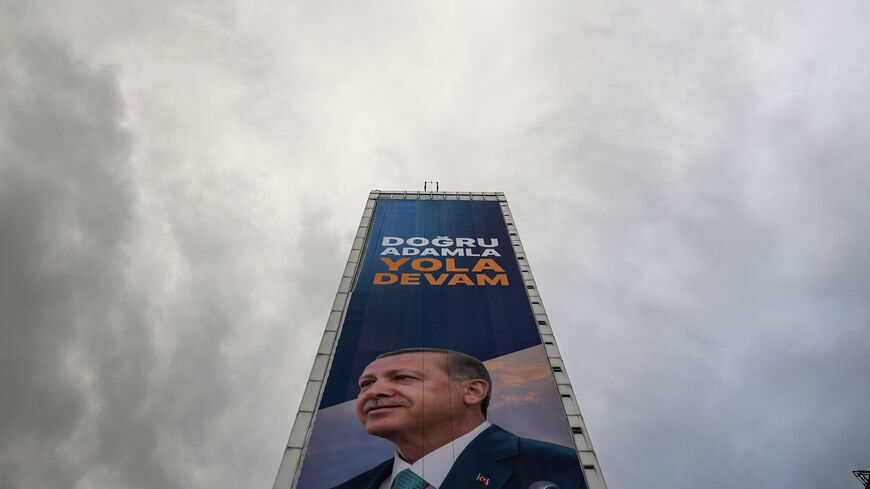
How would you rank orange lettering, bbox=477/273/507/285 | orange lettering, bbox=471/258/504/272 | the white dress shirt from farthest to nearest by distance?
orange lettering, bbox=471/258/504/272 < orange lettering, bbox=477/273/507/285 < the white dress shirt

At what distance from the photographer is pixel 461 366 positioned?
2677 cm

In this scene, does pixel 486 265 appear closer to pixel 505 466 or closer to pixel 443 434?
pixel 443 434

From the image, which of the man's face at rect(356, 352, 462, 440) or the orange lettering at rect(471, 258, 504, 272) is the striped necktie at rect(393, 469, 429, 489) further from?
the orange lettering at rect(471, 258, 504, 272)

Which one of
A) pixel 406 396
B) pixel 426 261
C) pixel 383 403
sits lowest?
pixel 383 403

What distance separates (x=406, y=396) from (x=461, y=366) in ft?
11.7

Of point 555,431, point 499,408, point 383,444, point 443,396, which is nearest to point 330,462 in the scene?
point 383,444

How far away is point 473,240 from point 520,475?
19.5m

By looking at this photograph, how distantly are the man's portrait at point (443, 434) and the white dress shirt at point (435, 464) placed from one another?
43mm

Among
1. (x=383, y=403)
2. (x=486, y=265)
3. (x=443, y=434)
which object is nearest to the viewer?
(x=443, y=434)

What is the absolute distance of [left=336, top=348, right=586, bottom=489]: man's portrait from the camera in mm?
21688

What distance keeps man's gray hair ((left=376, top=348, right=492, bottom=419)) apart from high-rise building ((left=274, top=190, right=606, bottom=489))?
6 centimetres

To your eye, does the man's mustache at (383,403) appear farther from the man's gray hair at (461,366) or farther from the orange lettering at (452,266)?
the orange lettering at (452,266)

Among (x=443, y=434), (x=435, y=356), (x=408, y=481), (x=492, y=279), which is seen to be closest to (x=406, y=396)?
(x=443, y=434)

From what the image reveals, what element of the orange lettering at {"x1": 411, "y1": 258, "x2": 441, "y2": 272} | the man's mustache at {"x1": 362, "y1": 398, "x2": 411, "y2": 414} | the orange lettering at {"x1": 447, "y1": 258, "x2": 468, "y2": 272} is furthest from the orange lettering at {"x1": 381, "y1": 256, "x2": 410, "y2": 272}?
the man's mustache at {"x1": 362, "y1": 398, "x2": 411, "y2": 414}
